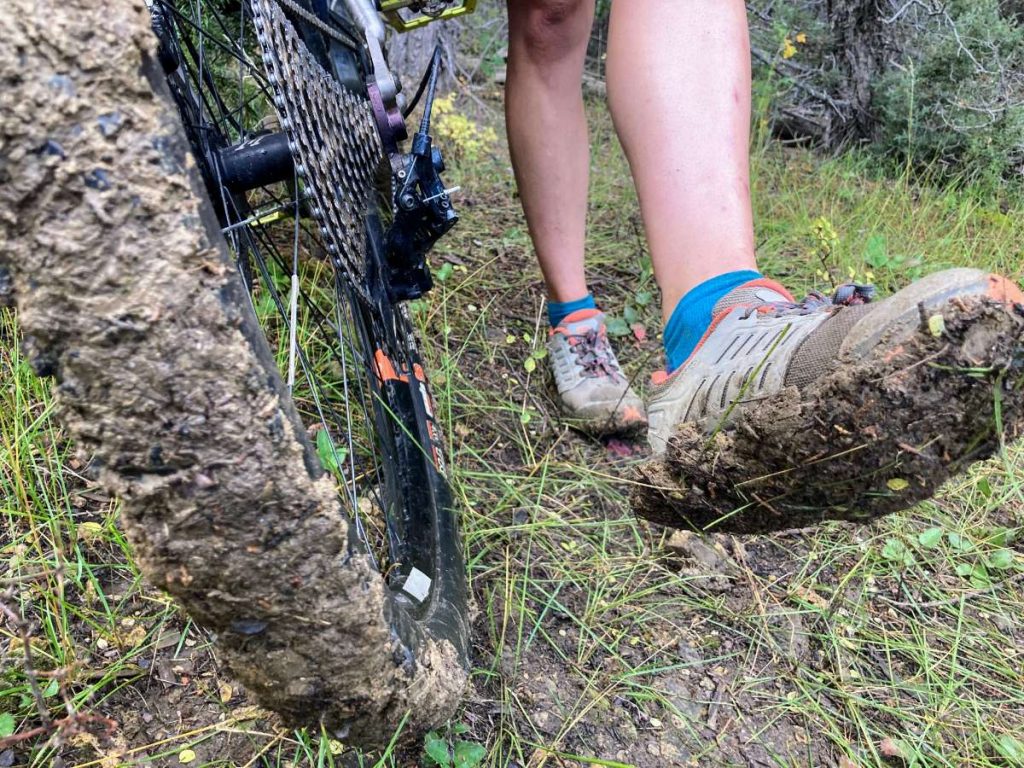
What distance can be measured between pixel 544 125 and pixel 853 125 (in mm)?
3444

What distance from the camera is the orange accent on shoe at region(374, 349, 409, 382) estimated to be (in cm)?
122

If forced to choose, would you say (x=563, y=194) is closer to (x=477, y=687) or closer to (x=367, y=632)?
(x=477, y=687)

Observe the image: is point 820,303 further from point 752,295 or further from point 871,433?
point 871,433

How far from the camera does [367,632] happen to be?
68 centimetres

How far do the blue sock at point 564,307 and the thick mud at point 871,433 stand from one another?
0.99 m

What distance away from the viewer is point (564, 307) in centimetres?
202

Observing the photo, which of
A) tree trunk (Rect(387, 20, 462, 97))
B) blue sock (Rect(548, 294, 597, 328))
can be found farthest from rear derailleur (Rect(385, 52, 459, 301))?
tree trunk (Rect(387, 20, 462, 97))

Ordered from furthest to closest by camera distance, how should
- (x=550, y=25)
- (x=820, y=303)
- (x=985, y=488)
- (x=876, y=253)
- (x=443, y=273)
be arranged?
1. (x=876, y=253)
2. (x=443, y=273)
3. (x=550, y=25)
4. (x=985, y=488)
5. (x=820, y=303)

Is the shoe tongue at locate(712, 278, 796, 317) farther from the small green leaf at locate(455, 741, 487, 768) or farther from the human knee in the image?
the human knee

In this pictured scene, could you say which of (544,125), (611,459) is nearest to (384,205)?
(544,125)

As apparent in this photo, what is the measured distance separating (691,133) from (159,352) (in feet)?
3.43

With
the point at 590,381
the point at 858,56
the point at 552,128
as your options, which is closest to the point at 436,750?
the point at 590,381

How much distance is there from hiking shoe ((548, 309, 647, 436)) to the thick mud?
0.74 meters

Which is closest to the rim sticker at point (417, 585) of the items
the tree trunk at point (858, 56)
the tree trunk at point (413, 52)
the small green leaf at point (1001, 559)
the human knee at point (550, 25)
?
the small green leaf at point (1001, 559)
